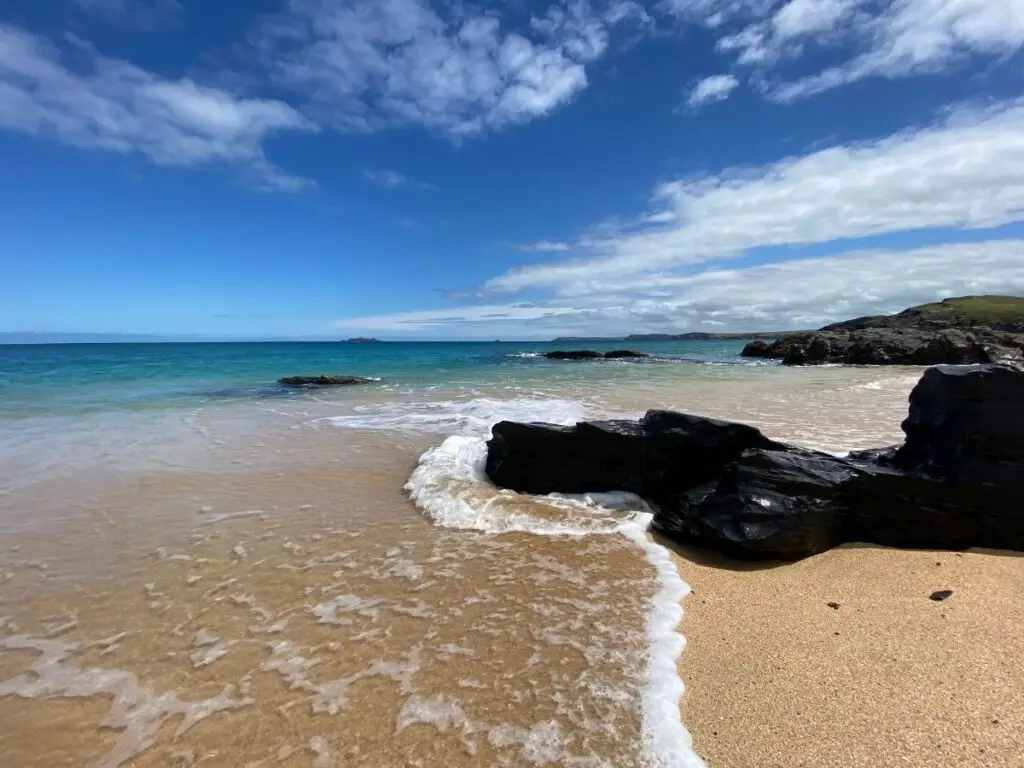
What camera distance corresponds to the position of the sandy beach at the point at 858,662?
2.79 meters

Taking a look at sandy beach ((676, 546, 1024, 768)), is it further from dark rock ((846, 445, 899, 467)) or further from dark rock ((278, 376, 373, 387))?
dark rock ((278, 376, 373, 387))

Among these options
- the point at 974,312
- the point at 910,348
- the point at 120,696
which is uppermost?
the point at 974,312

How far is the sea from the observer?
3.02 metres

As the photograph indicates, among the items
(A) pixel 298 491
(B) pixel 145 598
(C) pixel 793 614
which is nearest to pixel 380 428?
(A) pixel 298 491

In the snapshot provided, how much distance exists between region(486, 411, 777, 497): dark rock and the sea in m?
0.38

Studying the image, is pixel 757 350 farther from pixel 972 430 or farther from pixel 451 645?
pixel 451 645

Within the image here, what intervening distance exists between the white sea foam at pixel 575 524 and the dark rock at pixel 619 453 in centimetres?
28

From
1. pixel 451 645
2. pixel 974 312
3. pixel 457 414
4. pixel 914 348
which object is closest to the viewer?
pixel 451 645

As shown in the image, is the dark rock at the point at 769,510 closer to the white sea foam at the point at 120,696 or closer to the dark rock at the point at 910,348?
the white sea foam at the point at 120,696

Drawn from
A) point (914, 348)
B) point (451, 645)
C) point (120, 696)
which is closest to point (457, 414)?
point (451, 645)

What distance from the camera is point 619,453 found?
727 cm

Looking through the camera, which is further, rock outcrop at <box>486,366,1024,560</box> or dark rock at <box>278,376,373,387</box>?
dark rock at <box>278,376,373,387</box>

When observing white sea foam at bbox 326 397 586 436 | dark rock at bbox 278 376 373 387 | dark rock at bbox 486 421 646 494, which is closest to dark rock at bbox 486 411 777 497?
dark rock at bbox 486 421 646 494

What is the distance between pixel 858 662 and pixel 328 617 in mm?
3972
